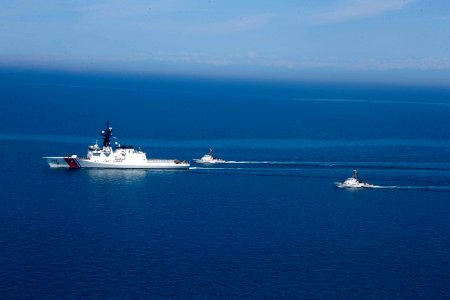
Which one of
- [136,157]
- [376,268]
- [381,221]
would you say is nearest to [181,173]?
[136,157]

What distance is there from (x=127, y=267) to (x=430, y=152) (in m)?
108

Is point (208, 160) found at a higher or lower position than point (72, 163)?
higher

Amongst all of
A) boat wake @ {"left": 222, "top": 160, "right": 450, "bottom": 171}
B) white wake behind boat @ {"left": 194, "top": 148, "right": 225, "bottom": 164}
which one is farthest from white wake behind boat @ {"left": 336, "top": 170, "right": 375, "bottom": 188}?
white wake behind boat @ {"left": 194, "top": 148, "right": 225, "bottom": 164}

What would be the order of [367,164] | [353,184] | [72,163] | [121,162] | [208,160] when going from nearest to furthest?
[353,184] < [72,163] < [121,162] < [367,164] < [208,160]

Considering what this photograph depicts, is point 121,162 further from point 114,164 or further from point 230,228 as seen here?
point 230,228

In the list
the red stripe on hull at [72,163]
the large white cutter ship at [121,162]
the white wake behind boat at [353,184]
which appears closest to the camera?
the white wake behind boat at [353,184]

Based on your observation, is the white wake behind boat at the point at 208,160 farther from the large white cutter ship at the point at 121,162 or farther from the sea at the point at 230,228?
the large white cutter ship at the point at 121,162

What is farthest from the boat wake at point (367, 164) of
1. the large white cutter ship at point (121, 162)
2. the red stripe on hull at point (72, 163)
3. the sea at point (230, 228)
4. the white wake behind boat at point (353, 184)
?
the red stripe on hull at point (72, 163)

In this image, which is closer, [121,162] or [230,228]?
[230,228]

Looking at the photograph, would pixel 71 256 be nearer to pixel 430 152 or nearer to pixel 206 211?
pixel 206 211

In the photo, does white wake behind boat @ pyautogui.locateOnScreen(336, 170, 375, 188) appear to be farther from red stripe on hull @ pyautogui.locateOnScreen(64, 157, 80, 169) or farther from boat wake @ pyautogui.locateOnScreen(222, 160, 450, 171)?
red stripe on hull @ pyautogui.locateOnScreen(64, 157, 80, 169)

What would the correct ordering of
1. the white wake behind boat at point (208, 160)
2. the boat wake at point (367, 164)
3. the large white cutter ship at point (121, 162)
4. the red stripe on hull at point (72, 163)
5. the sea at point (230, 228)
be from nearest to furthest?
the sea at point (230, 228)
the red stripe on hull at point (72, 163)
the large white cutter ship at point (121, 162)
the boat wake at point (367, 164)
the white wake behind boat at point (208, 160)

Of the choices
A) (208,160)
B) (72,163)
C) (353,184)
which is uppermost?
(208,160)

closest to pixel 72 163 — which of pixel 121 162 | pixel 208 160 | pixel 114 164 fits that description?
pixel 114 164
